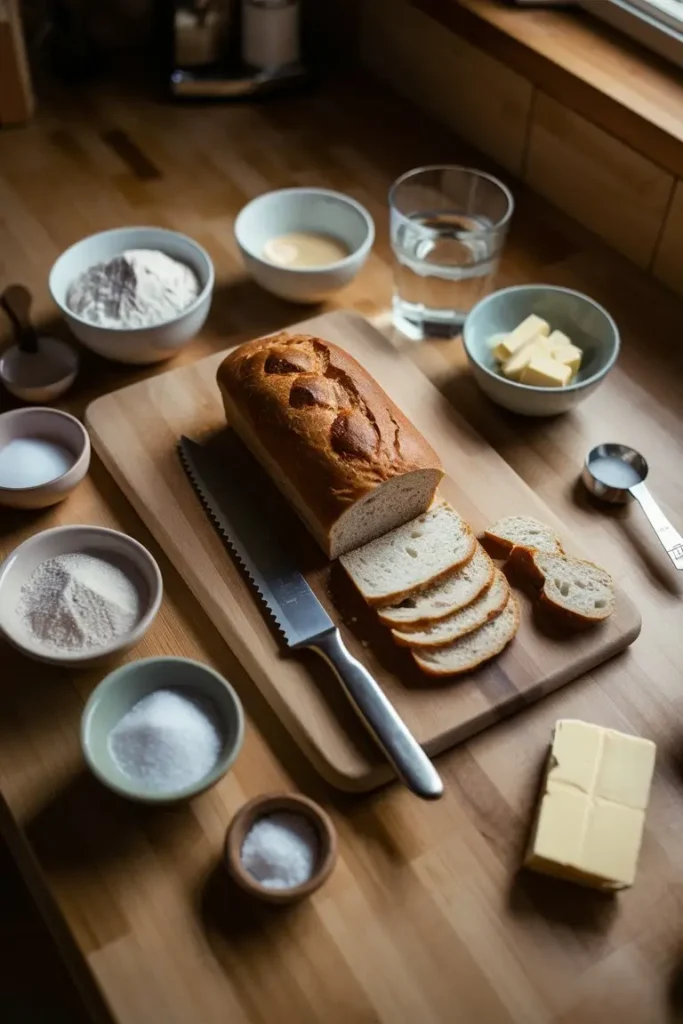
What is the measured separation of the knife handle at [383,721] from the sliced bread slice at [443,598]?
0.28 feet

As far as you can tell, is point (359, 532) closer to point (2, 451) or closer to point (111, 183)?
point (2, 451)

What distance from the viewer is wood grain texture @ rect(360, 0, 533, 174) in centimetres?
191

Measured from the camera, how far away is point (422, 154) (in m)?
2.04

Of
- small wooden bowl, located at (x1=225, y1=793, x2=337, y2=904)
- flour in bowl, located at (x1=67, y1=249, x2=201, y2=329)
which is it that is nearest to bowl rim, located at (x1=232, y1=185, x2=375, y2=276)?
flour in bowl, located at (x1=67, y1=249, x2=201, y2=329)

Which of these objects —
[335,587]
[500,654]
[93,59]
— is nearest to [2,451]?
[335,587]

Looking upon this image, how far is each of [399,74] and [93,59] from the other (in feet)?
2.25

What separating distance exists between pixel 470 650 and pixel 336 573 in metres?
0.21

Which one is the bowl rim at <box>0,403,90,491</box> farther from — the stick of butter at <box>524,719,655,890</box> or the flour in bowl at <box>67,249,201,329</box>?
the stick of butter at <box>524,719,655,890</box>

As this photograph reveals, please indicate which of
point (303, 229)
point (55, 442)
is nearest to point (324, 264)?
point (303, 229)

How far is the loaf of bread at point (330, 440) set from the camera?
1254mm

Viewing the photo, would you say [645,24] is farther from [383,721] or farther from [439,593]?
[383,721]

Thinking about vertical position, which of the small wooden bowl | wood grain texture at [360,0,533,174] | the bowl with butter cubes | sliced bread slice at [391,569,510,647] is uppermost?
wood grain texture at [360,0,533,174]

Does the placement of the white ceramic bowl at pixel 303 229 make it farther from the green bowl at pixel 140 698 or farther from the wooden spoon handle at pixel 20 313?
the green bowl at pixel 140 698

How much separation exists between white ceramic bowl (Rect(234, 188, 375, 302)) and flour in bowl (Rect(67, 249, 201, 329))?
14 cm
